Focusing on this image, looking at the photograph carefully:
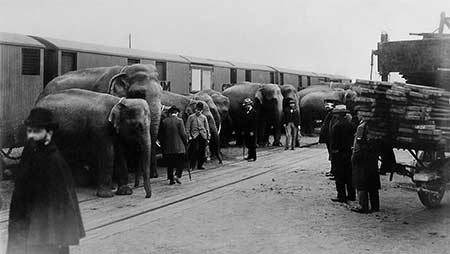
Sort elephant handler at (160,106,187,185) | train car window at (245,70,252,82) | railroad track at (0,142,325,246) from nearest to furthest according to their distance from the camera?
railroad track at (0,142,325,246), elephant handler at (160,106,187,185), train car window at (245,70,252,82)

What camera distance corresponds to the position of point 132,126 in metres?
10.7

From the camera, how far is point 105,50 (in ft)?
55.5

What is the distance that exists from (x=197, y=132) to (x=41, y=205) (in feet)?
30.3

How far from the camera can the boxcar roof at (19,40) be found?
12.9 meters

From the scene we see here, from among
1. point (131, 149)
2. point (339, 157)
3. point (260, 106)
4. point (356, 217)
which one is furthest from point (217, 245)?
point (260, 106)

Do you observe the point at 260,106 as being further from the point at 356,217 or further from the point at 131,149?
the point at 356,217

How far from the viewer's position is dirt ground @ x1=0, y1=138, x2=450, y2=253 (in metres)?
7.11

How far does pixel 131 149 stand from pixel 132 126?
2.00m

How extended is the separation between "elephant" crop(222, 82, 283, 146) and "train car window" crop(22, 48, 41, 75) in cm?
865

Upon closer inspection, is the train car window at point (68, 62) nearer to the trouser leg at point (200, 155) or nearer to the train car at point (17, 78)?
the train car at point (17, 78)

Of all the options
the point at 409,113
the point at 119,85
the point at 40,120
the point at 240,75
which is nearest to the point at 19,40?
the point at 119,85

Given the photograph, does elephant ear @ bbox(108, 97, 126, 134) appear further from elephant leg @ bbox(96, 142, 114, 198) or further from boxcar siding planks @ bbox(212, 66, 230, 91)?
boxcar siding planks @ bbox(212, 66, 230, 91)

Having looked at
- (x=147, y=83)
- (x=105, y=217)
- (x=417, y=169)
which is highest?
(x=147, y=83)

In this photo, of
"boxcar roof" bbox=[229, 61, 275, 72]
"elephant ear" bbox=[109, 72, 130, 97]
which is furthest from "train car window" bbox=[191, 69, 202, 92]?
"elephant ear" bbox=[109, 72, 130, 97]
